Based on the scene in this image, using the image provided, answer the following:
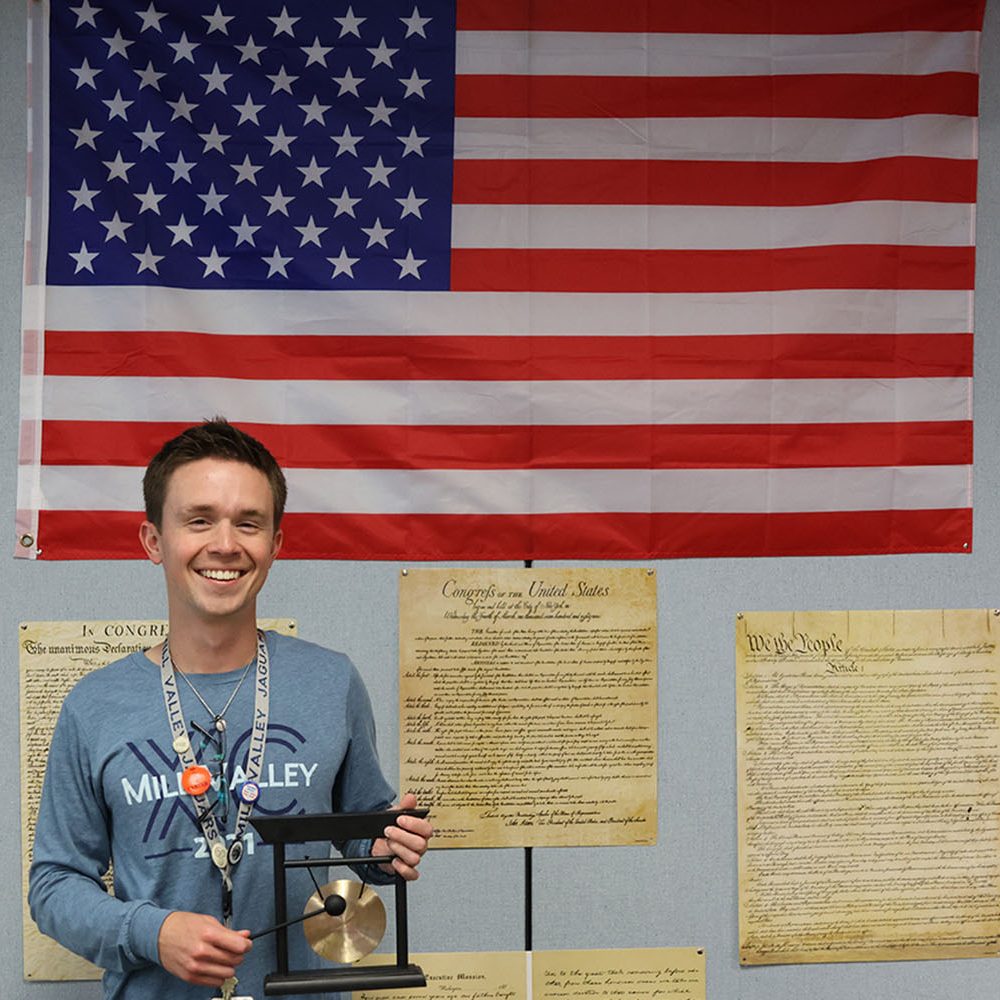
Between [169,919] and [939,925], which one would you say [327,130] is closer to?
[169,919]

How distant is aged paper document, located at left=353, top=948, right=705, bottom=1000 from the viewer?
2533 mm

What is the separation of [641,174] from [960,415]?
2.54 feet

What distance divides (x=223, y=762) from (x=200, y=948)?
28 centimetres

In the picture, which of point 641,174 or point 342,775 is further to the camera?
point 641,174

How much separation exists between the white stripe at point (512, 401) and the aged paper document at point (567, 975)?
3.32 ft

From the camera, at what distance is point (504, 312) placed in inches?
99.5

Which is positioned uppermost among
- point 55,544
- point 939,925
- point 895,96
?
point 895,96

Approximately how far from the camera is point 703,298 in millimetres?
2555

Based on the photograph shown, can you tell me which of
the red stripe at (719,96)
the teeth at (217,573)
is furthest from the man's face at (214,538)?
the red stripe at (719,96)

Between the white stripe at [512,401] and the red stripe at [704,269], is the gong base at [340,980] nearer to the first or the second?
the white stripe at [512,401]

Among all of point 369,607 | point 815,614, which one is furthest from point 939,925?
point 369,607

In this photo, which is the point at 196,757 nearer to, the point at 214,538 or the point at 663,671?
the point at 214,538

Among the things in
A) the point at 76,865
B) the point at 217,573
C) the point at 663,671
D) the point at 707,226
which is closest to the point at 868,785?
the point at 663,671

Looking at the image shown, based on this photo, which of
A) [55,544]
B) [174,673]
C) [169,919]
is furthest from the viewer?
[55,544]
